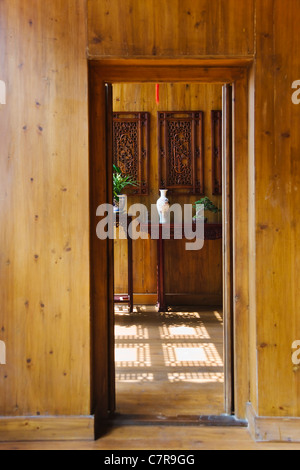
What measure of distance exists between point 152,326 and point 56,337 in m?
2.41

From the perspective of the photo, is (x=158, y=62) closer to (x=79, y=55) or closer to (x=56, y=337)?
(x=79, y=55)

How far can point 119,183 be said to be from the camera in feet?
17.6

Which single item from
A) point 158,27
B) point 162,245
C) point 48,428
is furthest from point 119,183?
point 48,428

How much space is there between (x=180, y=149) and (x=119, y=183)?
905mm

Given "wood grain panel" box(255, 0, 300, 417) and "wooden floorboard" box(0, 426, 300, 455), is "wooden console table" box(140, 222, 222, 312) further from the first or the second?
"wooden floorboard" box(0, 426, 300, 455)

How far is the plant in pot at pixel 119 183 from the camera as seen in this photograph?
17.5 feet

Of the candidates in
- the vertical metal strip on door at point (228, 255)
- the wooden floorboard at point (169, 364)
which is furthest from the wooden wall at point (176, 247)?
the vertical metal strip on door at point (228, 255)

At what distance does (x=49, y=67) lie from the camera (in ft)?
7.88

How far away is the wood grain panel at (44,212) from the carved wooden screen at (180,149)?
3.26 meters

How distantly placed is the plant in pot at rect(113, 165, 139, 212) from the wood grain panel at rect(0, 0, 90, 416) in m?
2.84

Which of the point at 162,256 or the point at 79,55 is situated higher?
the point at 79,55

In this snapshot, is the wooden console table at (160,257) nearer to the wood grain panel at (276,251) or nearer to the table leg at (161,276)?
the table leg at (161,276)

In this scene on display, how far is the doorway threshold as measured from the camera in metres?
2.58
